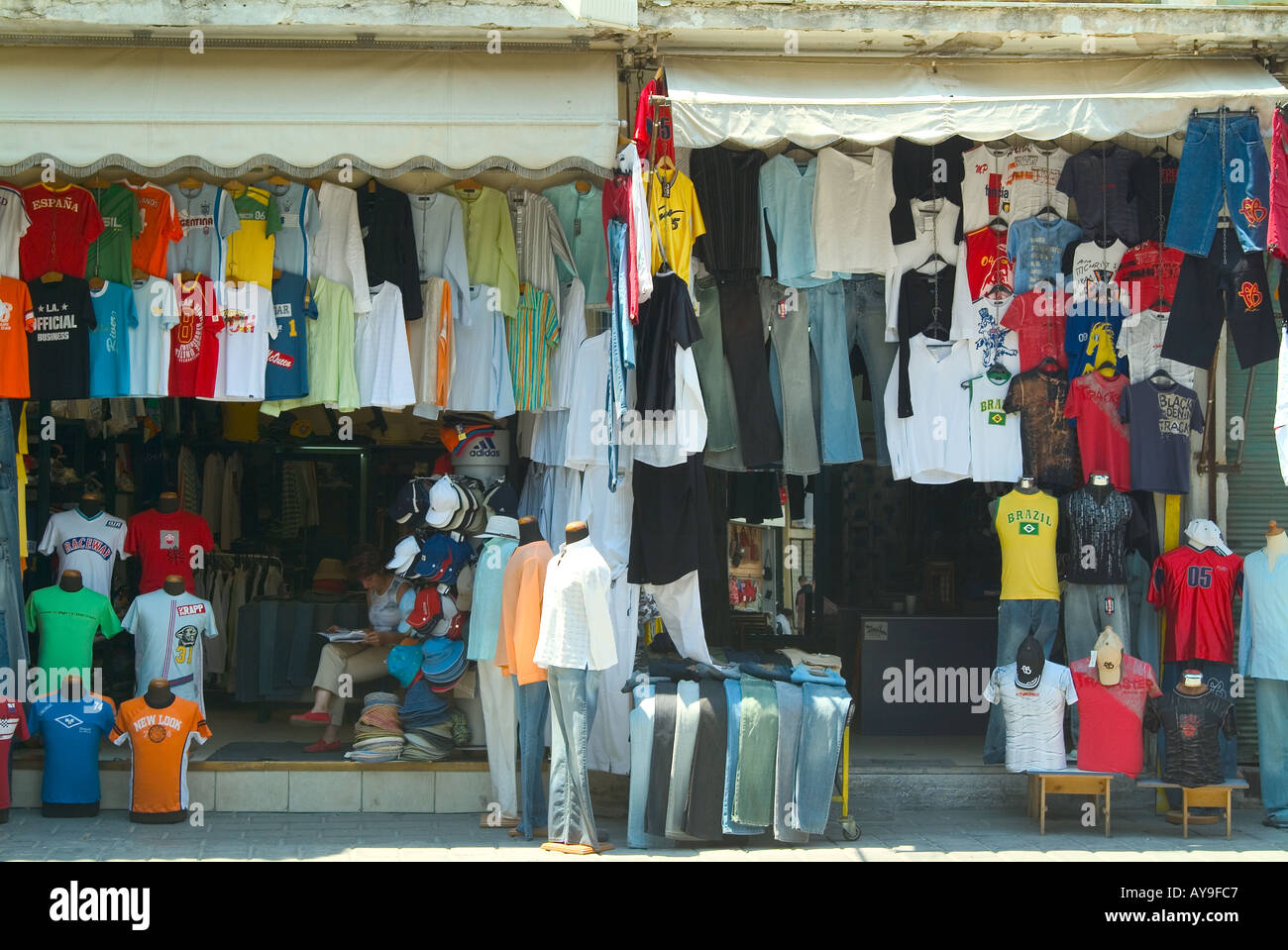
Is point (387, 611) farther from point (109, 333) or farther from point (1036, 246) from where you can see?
point (1036, 246)

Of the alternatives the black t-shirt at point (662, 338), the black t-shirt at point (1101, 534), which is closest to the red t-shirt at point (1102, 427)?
the black t-shirt at point (1101, 534)

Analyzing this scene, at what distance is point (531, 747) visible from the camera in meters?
7.63

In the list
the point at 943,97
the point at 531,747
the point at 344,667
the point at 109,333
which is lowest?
the point at 531,747

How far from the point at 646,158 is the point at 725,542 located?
362cm

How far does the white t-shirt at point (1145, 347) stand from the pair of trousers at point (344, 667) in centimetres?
520

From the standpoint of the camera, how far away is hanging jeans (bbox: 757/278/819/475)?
8.58 meters

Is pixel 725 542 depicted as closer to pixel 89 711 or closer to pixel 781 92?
pixel 781 92

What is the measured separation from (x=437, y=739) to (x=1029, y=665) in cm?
366

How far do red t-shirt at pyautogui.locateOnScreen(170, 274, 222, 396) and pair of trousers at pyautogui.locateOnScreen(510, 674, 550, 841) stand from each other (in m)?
2.73

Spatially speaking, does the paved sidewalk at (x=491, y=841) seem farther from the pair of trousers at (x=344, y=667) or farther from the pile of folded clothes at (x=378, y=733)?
the pair of trousers at (x=344, y=667)

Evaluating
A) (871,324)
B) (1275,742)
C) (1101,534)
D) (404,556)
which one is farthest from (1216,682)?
(404,556)

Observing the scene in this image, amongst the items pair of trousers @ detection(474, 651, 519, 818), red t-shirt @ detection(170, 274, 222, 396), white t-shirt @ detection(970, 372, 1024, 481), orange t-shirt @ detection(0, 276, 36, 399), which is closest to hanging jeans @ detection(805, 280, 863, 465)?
white t-shirt @ detection(970, 372, 1024, 481)

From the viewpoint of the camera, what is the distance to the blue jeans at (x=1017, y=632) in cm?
852

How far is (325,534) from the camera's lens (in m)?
11.3
